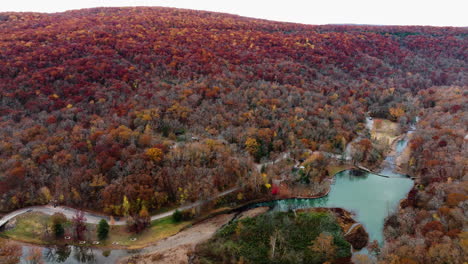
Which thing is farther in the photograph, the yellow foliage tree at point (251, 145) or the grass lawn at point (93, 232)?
the yellow foliage tree at point (251, 145)

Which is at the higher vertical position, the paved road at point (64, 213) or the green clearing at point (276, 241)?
the green clearing at point (276, 241)

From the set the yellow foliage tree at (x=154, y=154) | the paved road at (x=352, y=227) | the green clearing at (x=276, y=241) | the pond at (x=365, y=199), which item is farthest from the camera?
the yellow foliage tree at (x=154, y=154)

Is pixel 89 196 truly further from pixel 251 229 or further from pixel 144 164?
pixel 251 229

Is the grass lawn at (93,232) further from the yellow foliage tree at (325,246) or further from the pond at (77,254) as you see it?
the yellow foliage tree at (325,246)

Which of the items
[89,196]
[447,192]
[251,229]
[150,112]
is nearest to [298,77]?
[150,112]

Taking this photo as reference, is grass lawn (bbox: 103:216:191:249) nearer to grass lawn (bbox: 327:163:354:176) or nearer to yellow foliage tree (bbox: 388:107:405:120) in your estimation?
grass lawn (bbox: 327:163:354:176)

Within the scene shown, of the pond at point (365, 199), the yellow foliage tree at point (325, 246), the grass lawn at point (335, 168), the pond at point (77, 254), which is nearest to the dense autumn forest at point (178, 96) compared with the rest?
the pond at point (365, 199)

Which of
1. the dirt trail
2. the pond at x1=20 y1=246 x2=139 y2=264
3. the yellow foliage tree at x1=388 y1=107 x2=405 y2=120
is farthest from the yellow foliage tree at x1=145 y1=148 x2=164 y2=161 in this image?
the yellow foliage tree at x1=388 y1=107 x2=405 y2=120
